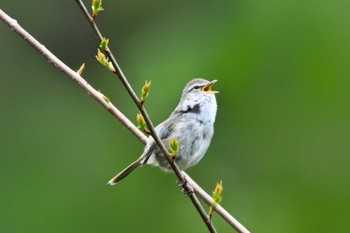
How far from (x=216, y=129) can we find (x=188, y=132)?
987 centimetres

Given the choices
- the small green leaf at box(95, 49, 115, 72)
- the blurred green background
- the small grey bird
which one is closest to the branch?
the small green leaf at box(95, 49, 115, 72)

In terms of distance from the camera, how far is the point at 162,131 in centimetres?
595

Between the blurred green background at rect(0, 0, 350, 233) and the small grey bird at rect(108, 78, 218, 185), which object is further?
the blurred green background at rect(0, 0, 350, 233)

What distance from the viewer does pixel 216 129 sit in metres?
15.7

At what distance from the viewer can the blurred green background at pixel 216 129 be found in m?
14.8

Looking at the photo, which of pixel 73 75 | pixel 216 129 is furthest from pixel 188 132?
pixel 216 129

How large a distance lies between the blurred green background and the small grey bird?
25.8ft

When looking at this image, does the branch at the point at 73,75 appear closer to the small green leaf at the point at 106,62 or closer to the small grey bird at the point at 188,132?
the small green leaf at the point at 106,62

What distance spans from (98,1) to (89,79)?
12.8m

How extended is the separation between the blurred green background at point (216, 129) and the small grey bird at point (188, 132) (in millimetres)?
7862

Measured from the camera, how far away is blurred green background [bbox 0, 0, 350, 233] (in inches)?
583

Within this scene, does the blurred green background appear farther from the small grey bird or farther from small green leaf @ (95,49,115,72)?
small green leaf @ (95,49,115,72)

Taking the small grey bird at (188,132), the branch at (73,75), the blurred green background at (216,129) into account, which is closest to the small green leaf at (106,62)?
the branch at (73,75)

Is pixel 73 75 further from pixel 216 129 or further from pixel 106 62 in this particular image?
pixel 216 129
